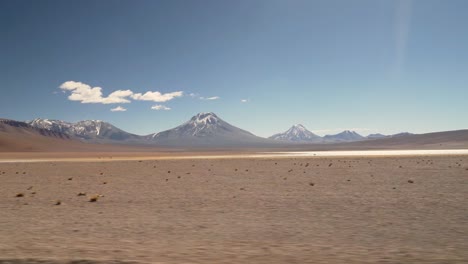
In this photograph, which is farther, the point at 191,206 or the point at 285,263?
the point at 191,206


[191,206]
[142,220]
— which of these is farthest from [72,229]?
[191,206]

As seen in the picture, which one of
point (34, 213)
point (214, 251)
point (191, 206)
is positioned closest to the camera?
point (214, 251)

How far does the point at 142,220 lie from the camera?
11.7 metres

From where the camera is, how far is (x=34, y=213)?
13305 mm

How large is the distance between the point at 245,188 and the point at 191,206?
618 centimetres

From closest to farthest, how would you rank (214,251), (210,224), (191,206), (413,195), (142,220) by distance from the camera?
(214,251) → (210,224) → (142,220) → (191,206) → (413,195)

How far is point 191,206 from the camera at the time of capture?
1441 centimetres

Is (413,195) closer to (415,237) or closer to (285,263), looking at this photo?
(415,237)

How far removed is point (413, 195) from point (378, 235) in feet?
26.7

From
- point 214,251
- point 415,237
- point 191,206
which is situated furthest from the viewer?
point 191,206

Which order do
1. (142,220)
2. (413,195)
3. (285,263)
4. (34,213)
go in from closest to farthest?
1. (285,263)
2. (142,220)
3. (34,213)
4. (413,195)

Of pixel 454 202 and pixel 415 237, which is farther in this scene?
pixel 454 202

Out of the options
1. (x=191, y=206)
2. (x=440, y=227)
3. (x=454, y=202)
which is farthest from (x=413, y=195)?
(x=191, y=206)

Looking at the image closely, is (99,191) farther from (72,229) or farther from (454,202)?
(454,202)
